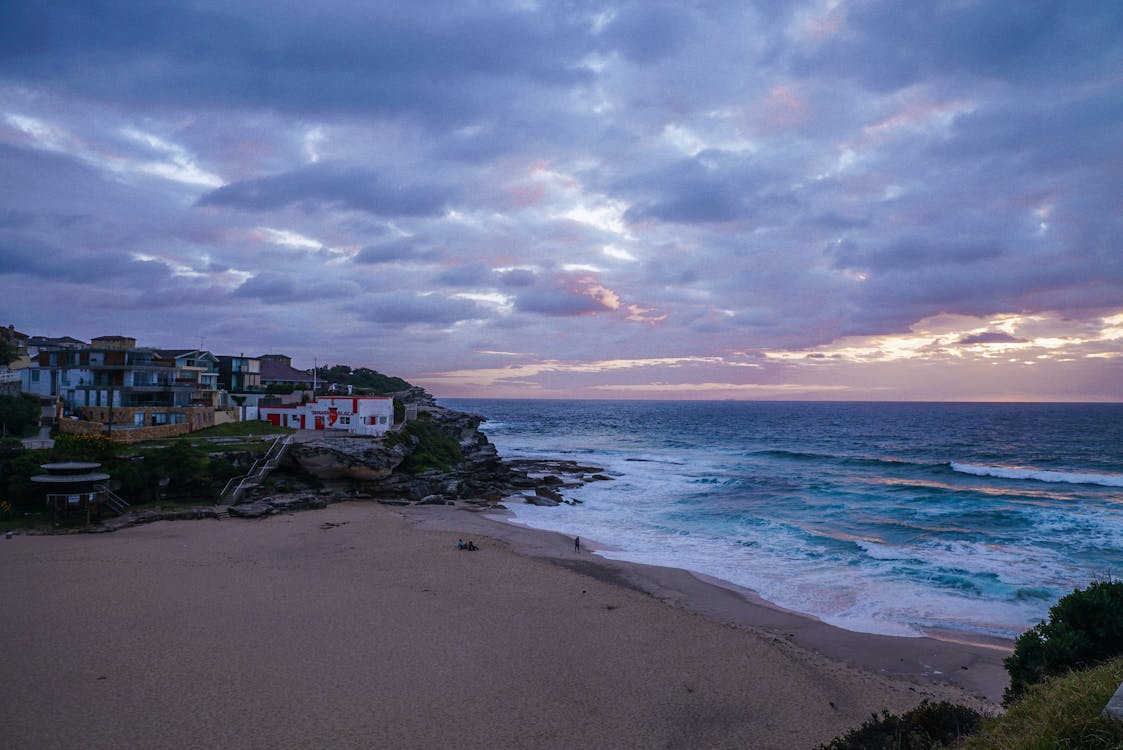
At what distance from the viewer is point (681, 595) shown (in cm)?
1872

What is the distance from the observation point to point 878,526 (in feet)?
94.5

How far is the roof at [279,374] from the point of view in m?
66.6

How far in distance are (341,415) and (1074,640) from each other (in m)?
41.7

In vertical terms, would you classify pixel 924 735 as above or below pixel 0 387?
below

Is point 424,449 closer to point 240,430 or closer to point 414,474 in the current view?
point 414,474

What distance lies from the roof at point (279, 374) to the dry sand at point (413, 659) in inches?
1884

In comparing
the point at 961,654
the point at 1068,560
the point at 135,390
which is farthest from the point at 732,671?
the point at 135,390

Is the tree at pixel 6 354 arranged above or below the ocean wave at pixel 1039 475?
above

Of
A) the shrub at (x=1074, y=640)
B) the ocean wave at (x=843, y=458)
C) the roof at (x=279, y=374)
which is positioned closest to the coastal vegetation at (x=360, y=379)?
the roof at (x=279, y=374)

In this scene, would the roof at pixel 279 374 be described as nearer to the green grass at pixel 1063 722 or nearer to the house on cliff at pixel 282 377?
the house on cliff at pixel 282 377

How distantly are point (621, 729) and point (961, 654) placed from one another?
9.40 meters

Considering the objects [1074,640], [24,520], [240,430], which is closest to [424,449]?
[240,430]

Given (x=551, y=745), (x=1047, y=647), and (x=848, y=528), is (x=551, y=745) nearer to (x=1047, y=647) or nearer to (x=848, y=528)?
(x=1047, y=647)

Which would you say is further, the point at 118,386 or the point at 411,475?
the point at 118,386
